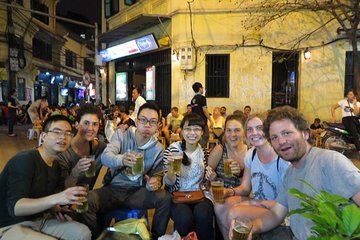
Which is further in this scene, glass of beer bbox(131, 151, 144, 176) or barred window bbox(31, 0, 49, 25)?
barred window bbox(31, 0, 49, 25)

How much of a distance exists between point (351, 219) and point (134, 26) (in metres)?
13.1

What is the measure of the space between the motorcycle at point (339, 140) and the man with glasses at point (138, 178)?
6439 millimetres

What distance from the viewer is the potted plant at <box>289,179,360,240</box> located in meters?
1.17

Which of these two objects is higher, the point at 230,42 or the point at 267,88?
the point at 230,42

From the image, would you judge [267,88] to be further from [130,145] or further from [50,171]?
[50,171]

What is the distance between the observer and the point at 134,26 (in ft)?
43.9

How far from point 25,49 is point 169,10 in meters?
15.8

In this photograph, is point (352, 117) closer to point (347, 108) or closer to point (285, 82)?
point (347, 108)

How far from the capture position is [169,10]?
12000 millimetres

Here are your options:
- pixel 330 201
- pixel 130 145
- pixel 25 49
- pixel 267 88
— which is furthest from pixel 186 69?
pixel 25 49

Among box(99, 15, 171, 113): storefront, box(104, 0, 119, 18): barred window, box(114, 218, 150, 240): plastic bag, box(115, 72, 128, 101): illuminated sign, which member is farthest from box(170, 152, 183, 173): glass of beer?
box(104, 0, 119, 18): barred window

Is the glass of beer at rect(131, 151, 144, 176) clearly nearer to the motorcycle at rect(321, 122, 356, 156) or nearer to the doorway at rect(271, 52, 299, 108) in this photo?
the motorcycle at rect(321, 122, 356, 156)

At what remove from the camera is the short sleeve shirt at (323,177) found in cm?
193

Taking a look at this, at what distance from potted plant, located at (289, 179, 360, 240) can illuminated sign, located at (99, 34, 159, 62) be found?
37.5ft
